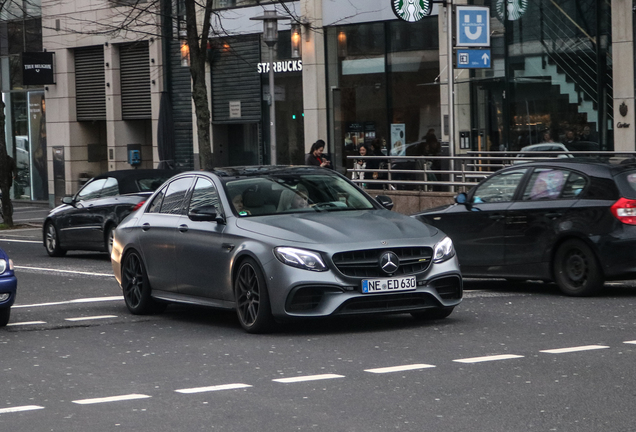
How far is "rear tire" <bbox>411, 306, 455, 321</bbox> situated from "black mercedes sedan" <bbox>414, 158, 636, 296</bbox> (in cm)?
225

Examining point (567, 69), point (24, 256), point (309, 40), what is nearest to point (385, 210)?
point (24, 256)

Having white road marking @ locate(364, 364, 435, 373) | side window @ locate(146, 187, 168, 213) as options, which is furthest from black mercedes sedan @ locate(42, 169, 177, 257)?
white road marking @ locate(364, 364, 435, 373)

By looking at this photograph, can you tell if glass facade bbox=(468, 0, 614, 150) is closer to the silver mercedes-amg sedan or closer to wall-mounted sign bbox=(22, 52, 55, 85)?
the silver mercedes-amg sedan

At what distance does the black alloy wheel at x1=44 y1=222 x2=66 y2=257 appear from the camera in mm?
21375

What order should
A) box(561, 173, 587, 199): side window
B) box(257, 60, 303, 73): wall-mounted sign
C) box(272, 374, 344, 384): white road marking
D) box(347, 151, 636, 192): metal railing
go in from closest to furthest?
1. box(272, 374, 344, 384): white road marking
2. box(561, 173, 587, 199): side window
3. box(347, 151, 636, 192): metal railing
4. box(257, 60, 303, 73): wall-mounted sign

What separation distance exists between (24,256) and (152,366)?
1366 centimetres

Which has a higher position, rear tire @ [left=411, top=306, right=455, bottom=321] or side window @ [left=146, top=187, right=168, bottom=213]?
side window @ [left=146, top=187, right=168, bottom=213]

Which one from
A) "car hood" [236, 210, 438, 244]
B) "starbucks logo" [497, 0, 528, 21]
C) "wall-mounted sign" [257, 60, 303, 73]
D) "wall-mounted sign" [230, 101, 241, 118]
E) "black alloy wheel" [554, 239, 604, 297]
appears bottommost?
"black alloy wheel" [554, 239, 604, 297]

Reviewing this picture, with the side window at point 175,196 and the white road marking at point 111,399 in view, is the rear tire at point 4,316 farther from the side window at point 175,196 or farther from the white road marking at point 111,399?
the white road marking at point 111,399

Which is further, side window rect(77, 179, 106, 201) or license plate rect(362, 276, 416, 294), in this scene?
side window rect(77, 179, 106, 201)

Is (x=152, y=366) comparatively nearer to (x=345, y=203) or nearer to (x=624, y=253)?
(x=345, y=203)

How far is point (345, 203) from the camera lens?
11109 mm

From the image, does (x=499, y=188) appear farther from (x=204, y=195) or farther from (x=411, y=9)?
(x=411, y=9)

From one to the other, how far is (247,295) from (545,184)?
166 inches
